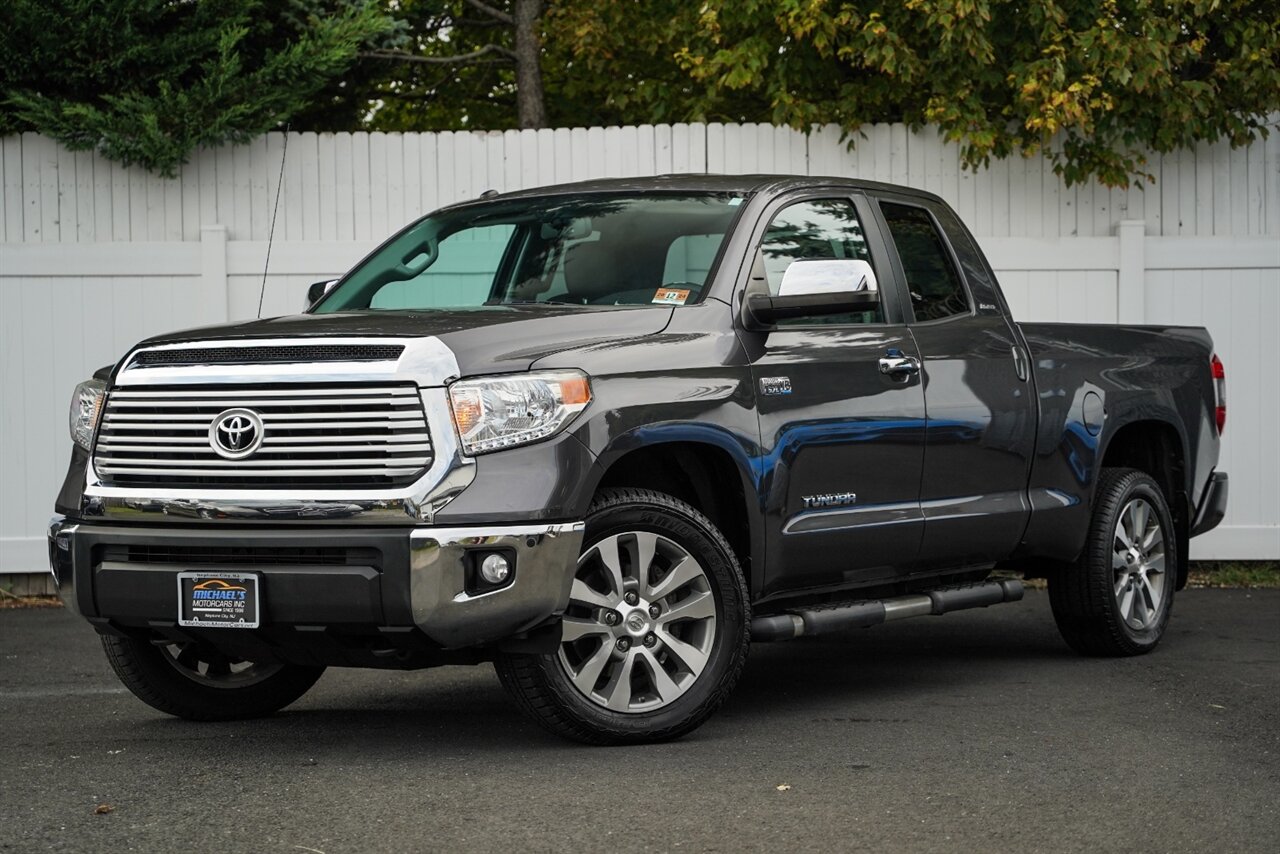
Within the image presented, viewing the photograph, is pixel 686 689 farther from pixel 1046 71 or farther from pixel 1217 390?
pixel 1046 71

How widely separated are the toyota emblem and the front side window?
1951 millimetres

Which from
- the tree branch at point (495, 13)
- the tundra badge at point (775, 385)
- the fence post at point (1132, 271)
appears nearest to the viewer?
the tundra badge at point (775, 385)

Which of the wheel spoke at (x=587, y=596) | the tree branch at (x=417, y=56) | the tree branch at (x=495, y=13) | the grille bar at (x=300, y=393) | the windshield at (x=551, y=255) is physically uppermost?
the tree branch at (x=495, y=13)

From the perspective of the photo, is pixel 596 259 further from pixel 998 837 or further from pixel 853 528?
pixel 998 837

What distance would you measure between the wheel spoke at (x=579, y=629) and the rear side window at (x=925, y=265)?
7.10 feet

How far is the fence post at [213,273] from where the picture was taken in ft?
36.3

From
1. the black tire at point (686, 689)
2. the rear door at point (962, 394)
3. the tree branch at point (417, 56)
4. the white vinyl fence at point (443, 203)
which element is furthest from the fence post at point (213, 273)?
the black tire at point (686, 689)

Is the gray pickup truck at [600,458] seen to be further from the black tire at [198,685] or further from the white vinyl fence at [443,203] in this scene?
the white vinyl fence at [443,203]

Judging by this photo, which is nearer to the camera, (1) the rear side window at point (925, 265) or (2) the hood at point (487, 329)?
(2) the hood at point (487, 329)

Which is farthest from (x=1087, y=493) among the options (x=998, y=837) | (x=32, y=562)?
(x=32, y=562)

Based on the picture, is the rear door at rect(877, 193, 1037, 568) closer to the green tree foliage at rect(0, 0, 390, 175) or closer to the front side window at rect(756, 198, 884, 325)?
the front side window at rect(756, 198, 884, 325)

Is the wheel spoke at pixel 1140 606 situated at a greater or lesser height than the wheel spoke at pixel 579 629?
lesser

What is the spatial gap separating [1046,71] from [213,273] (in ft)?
15.8

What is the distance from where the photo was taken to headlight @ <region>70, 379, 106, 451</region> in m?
6.30
